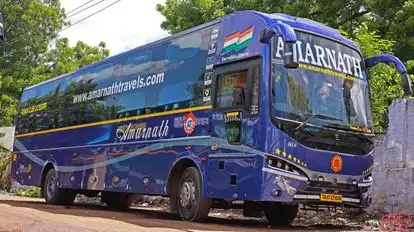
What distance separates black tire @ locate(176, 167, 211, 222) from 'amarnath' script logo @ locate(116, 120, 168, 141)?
43.5 inches

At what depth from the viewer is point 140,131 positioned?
11.3 meters

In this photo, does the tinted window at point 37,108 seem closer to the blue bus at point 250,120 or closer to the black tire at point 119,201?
the black tire at point 119,201

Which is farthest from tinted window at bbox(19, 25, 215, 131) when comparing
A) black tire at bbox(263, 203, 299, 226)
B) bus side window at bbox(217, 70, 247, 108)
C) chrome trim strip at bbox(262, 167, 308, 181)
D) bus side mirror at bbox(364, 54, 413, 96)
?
bus side mirror at bbox(364, 54, 413, 96)

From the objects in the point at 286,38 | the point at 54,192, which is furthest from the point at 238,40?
the point at 54,192

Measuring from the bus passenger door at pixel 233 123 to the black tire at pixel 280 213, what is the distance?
1.81 meters

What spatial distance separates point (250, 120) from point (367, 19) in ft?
32.3

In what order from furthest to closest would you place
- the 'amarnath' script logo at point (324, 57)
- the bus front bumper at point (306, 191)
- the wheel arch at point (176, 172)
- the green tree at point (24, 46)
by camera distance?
the green tree at point (24, 46), the wheel arch at point (176, 172), the 'amarnath' script logo at point (324, 57), the bus front bumper at point (306, 191)

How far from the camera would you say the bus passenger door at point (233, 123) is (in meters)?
8.52

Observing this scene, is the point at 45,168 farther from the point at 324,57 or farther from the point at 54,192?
the point at 324,57

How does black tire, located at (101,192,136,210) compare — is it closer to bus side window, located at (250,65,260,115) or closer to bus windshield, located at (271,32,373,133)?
bus side window, located at (250,65,260,115)

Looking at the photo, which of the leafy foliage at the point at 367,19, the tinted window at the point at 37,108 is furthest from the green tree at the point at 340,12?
the tinted window at the point at 37,108

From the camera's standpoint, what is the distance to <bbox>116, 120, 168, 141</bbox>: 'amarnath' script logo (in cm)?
1059

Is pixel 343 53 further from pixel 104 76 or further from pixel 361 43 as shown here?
pixel 104 76

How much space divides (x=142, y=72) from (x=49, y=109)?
516cm
